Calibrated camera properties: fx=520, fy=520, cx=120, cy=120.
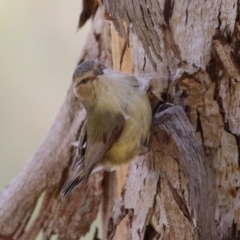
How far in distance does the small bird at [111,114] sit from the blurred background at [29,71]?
1.04m

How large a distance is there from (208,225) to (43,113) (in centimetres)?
128

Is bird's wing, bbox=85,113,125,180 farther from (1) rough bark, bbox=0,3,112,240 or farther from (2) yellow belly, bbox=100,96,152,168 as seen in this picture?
(1) rough bark, bbox=0,3,112,240

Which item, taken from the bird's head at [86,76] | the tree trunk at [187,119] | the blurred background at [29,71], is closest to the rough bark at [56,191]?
the tree trunk at [187,119]

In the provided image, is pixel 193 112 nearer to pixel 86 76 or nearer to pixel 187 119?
pixel 187 119

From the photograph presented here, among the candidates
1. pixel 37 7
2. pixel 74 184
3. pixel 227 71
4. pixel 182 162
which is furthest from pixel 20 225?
pixel 37 7

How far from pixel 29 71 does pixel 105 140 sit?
1133mm

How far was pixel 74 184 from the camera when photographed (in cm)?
94

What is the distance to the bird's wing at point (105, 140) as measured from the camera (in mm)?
918

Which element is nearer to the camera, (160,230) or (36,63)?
(160,230)

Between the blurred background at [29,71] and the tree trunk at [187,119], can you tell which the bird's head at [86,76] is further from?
the blurred background at [29,71]

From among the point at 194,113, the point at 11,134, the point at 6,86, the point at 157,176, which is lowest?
the point at 11,134

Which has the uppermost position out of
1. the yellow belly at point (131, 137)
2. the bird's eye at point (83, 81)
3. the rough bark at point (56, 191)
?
the bird's eye at point (83, 81)

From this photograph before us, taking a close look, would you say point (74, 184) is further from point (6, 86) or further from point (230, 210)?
point (6, 86)

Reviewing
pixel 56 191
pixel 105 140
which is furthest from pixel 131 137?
pixel 56 191
